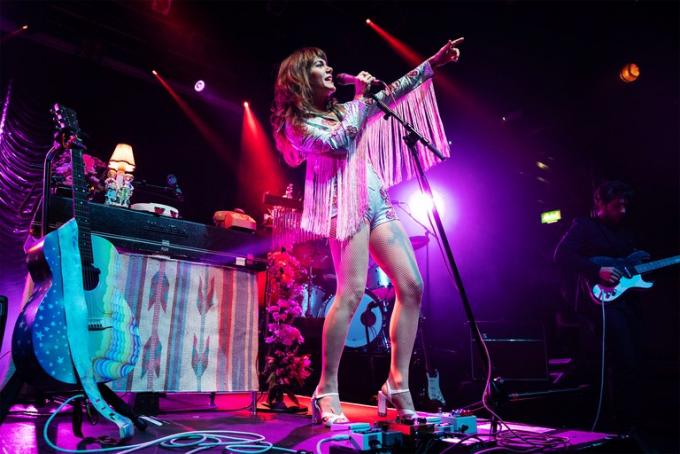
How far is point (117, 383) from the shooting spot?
8.98 ft

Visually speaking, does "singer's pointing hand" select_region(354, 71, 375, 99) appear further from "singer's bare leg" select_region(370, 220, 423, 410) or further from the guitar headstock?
the guitar headstock

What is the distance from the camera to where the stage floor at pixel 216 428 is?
1.84 meters

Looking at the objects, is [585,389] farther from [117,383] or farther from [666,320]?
[117,383]

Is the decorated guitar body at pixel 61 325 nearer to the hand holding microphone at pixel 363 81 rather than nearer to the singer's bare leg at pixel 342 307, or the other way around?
the singer's bare leg at pixel 342 307

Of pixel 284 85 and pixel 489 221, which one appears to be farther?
pixel 489 221

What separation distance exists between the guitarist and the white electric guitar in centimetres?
5

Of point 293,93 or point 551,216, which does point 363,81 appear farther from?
point 551,216

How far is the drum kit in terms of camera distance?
17.6ft

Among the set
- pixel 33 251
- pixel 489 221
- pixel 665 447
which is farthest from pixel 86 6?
pixel 665 447

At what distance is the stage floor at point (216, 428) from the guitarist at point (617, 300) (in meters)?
1.97

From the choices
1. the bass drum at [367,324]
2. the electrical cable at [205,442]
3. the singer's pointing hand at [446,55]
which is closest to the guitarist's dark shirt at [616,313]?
the bass drum at [367,324]

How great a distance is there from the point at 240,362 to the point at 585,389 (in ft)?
12.0

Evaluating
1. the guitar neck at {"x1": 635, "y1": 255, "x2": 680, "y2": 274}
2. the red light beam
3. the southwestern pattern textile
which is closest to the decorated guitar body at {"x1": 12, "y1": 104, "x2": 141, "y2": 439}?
the southwestern pattern textile

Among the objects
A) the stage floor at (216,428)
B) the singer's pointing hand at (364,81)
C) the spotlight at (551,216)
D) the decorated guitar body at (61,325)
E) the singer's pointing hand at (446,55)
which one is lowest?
the stage floor at (216,428)
